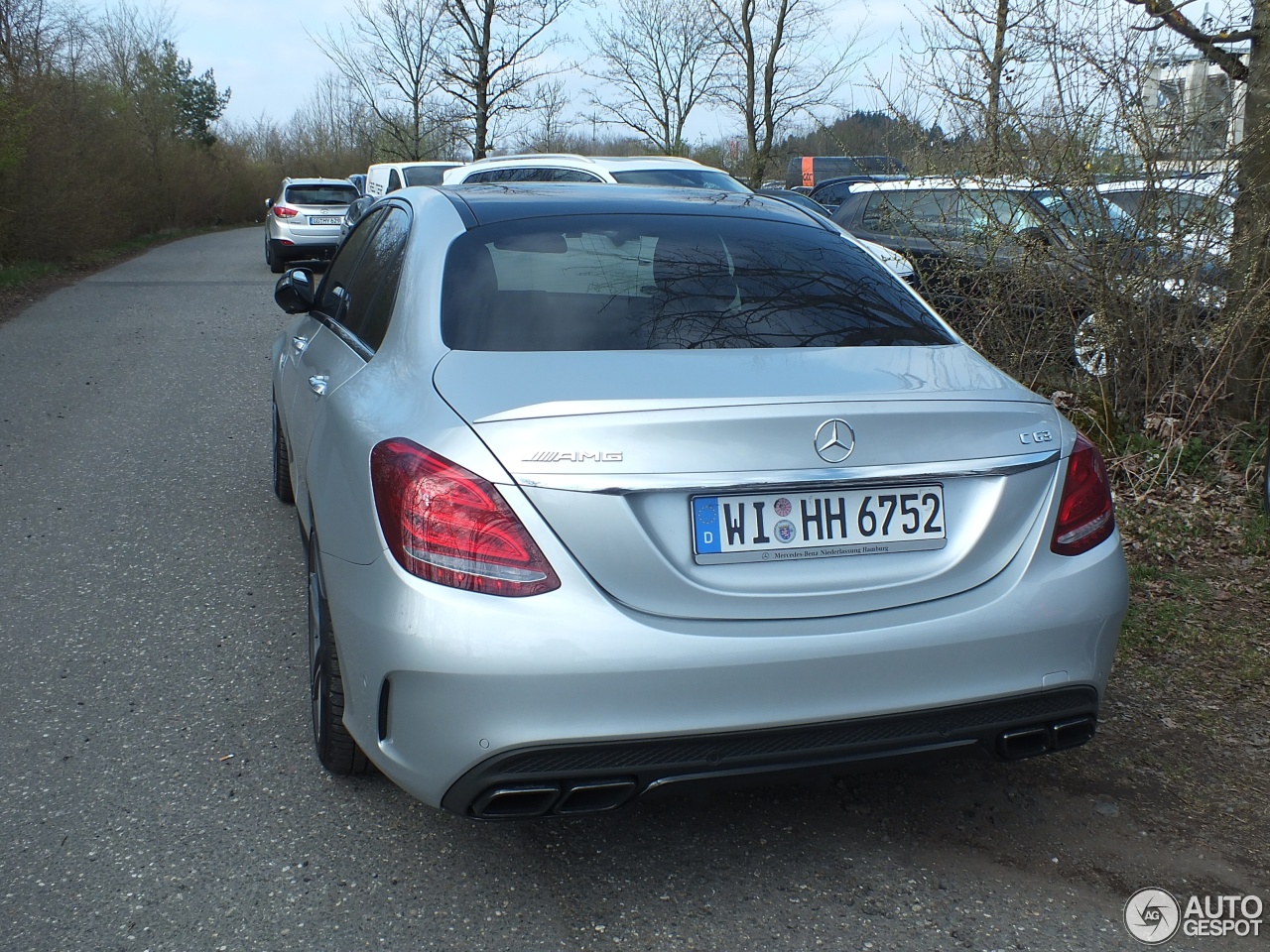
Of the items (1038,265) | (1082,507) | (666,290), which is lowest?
(1082,507)

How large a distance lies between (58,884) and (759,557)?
1787 mm

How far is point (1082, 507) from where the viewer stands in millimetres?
2682

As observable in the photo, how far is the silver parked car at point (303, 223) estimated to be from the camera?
21.3 metres

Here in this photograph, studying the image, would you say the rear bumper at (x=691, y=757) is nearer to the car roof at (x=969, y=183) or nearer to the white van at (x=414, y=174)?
the car roof at (x=969, y=183)

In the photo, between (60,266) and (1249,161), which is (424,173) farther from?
(1249,161)

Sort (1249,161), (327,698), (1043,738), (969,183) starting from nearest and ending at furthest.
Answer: (1043,738), (327,698), (1249,161), (969,183)

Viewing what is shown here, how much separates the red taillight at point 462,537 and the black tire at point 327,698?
2.16ft

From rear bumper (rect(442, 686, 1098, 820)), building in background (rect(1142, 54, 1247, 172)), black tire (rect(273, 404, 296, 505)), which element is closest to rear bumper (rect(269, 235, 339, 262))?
black tire (rect(273, 404, 296, 505))

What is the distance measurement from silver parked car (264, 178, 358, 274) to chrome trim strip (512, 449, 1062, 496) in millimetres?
19736

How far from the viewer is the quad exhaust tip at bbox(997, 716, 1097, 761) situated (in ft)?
8.55

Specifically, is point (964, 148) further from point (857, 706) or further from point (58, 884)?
point (58, 884)

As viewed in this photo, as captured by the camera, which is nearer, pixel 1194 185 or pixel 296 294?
pixel 296 294

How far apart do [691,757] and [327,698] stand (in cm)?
112

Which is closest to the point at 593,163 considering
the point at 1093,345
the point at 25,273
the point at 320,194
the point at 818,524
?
the point at 1093,345
